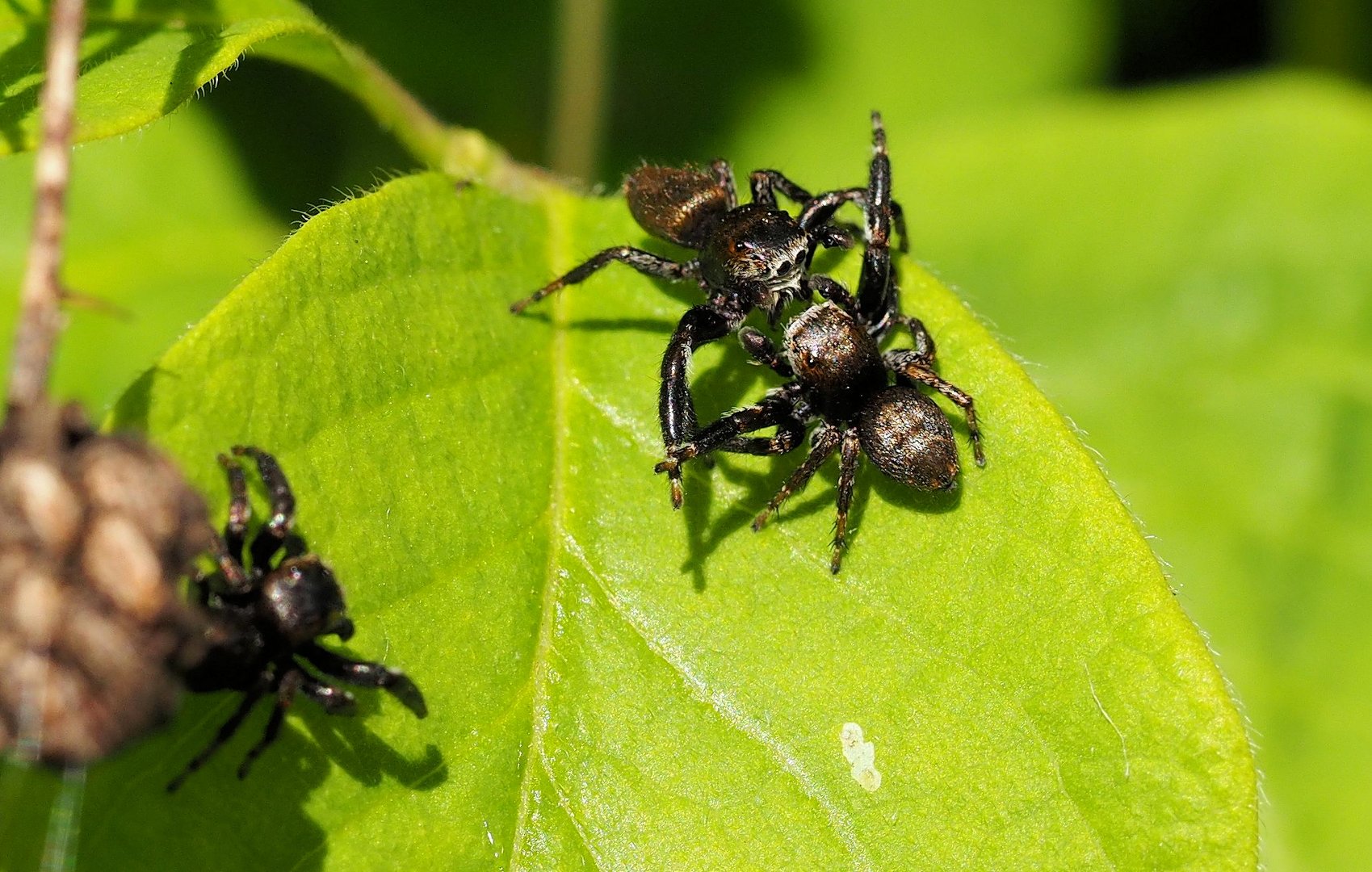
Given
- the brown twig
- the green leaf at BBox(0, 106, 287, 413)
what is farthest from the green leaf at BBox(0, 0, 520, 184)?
the green leaf at BBox(0, 106, 287, 413)

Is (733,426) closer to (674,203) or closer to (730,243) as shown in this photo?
(730,243)

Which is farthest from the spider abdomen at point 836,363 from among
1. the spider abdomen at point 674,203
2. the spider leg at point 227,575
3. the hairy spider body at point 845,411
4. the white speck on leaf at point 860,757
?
the spider leg at point 227,575

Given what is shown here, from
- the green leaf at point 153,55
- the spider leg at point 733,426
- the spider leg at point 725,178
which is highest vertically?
the green leaf at point 153,55

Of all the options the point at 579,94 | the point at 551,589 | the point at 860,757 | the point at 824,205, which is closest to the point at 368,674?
the point at 551,589

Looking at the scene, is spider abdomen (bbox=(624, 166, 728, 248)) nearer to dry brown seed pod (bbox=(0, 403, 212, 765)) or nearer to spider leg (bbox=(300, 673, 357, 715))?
spider leg (bbox=(300, 673, 357, 715))

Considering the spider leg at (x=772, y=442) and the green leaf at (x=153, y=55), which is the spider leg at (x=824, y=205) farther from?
the green leaf at (x=153, y=55)

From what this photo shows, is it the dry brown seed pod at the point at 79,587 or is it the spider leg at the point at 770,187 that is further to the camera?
the spider leg at the point at 770,187
